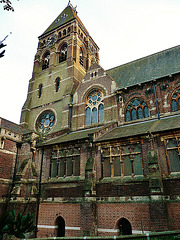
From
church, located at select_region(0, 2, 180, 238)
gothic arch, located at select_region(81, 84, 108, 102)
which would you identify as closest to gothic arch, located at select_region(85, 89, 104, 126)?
church, located at select_region(0, 2, 180, 238)

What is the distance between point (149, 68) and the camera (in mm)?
22516

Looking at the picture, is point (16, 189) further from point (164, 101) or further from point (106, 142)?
point (164, 101)

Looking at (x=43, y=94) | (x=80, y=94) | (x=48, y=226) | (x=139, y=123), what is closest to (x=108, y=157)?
(x=139, y=123)

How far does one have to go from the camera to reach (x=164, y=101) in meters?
18.8

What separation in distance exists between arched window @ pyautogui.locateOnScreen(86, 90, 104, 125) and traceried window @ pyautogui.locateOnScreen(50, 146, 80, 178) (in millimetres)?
5810

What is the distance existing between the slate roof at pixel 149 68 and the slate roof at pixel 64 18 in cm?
1626

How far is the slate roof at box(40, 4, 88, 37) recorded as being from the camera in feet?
114

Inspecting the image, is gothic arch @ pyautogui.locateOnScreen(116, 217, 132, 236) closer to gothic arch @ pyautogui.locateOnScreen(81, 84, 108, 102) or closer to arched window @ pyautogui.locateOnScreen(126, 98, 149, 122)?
arched window @ pyautogui.locateOnScreen(126, 98, 149, 122)

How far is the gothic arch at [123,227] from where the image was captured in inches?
533

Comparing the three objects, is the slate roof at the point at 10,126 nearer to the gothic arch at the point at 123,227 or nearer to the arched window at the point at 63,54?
the gothic arch at the point at 123,227

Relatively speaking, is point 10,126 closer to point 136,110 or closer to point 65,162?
point 65,162

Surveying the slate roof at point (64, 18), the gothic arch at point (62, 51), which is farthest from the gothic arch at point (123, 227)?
the slate roof at point (64, 18)

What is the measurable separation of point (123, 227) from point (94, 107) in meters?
13.3

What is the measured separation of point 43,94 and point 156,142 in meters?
20.5
